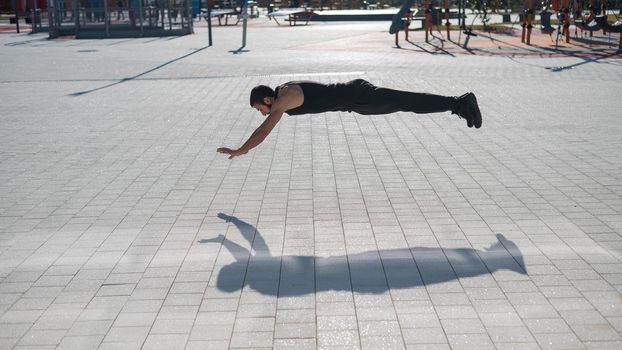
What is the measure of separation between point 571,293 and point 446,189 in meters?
2.68

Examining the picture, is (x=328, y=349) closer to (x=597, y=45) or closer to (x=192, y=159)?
(x=192, y=159)

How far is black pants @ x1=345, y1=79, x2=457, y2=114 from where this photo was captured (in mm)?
6614

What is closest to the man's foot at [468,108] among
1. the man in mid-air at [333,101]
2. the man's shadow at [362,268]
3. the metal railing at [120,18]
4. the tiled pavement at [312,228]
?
the man in mid-air at [333,101]

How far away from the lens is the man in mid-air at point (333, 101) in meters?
6.21

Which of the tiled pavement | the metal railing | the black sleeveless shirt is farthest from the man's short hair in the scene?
the metal railing

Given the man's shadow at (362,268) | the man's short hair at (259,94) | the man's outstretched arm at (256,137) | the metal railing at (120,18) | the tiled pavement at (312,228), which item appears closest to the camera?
the tiled pavement at (312,228)

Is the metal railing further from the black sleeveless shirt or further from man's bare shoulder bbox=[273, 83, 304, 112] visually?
man's bare shoulder bbox=[273, 83, 304, 112]

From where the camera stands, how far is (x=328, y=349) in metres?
3.93

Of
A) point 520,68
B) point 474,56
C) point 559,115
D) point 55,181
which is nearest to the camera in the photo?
point 55,181

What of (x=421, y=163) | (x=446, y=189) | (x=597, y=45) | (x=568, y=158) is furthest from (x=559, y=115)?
(x=597, y=45)

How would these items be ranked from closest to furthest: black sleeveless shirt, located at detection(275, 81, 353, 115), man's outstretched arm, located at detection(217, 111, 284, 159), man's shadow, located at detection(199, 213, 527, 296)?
1. man's shadow, located at detection(199, 213, 527, 296)
2. man's outstretched arm, located at detection(217, 111, 284, 159)
3. black sleeveless shirt, located at detection(275, 81, 353, 115)

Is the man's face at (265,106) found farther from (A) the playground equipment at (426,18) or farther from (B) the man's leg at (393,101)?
(A) the playground equipment at (426,18)

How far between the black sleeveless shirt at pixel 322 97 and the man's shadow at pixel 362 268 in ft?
4.80

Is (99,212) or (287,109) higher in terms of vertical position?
(287,109)
